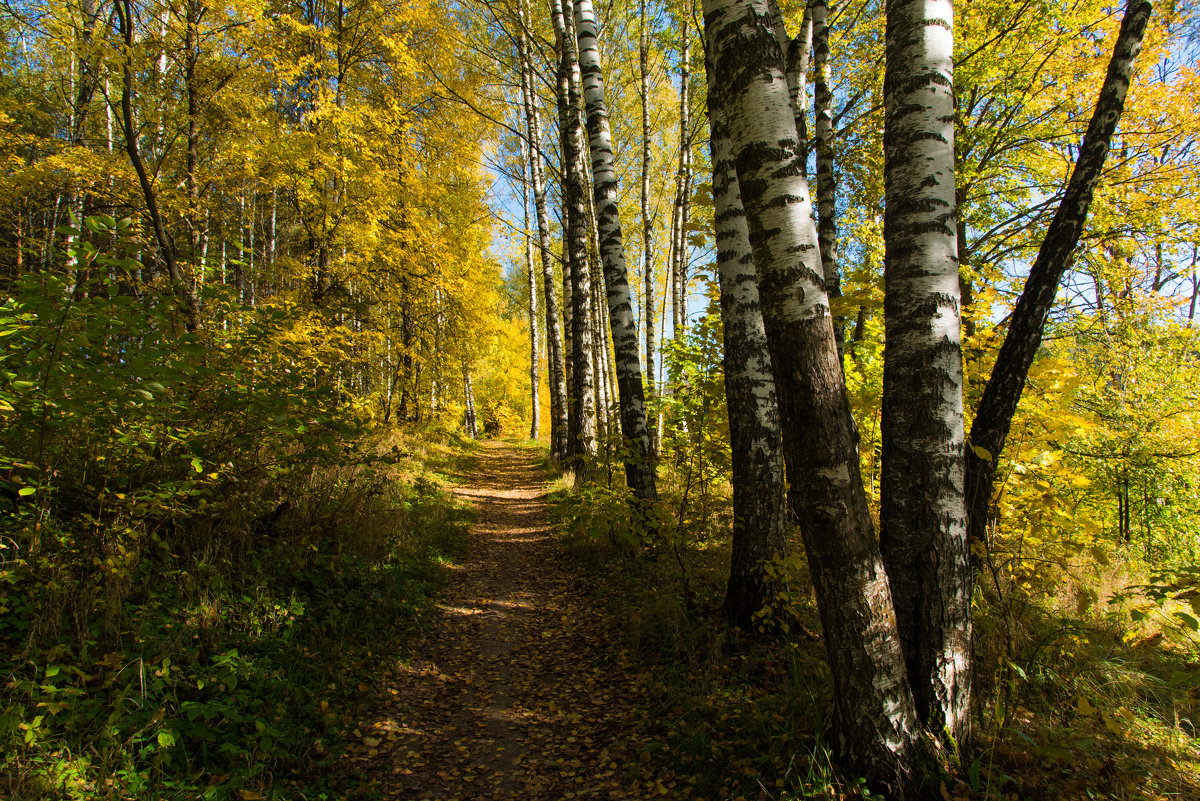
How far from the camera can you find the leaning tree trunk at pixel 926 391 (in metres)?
2.41

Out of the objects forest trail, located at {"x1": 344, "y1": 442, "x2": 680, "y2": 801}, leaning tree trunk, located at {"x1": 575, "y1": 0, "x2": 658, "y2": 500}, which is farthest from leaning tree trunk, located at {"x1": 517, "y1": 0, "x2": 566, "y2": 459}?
forest trail, located at {"x1": 344, "y1": 442, "x2": 680, "y2": 801}

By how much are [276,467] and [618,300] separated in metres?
4.50

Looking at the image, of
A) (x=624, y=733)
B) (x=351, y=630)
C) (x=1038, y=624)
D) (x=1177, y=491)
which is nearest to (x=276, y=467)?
(x=351, y=630)

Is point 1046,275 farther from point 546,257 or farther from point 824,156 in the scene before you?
point 546,257

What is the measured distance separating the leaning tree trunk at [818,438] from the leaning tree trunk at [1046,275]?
2227 mm

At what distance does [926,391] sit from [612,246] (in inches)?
211

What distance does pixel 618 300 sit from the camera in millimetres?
6938

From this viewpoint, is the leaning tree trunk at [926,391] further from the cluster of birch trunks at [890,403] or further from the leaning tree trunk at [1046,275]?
the leaning tree trunk at [1046,275]

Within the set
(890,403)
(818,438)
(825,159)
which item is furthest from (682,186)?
(818,438)

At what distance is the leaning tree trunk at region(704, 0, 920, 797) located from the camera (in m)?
2.26

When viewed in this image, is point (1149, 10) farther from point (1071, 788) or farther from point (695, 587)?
point (695, 587)

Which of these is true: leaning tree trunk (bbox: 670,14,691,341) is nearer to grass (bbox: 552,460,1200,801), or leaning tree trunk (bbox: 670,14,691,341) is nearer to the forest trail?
the forest trail

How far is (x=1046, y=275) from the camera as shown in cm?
387

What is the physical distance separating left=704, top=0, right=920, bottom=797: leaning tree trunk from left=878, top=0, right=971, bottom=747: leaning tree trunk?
24cm
